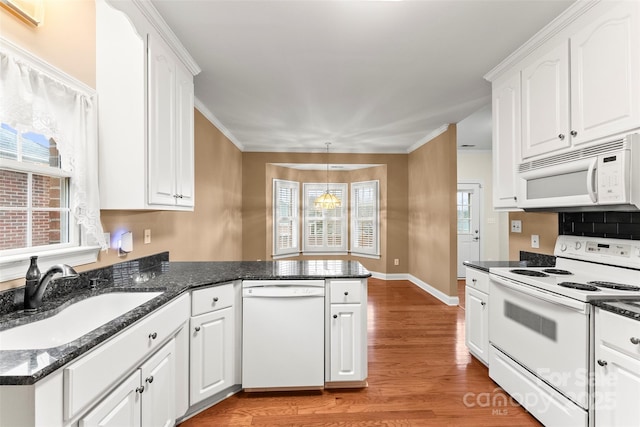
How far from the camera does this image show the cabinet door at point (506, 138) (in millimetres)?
2451

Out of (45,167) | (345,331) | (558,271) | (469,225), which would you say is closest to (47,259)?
(45,167)

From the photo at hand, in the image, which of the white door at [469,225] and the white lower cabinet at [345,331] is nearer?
the white lower cabinet at [345,331]

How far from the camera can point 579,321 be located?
62.1 inches

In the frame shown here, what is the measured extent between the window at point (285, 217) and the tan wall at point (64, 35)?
4403mm

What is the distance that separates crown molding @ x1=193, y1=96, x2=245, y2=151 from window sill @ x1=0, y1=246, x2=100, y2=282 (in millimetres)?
2167

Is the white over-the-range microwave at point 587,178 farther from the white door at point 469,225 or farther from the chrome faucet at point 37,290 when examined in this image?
the white door at point 469,225

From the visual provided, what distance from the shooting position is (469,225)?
615 centimetres

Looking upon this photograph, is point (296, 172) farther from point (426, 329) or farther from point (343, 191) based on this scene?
point (426, 329)

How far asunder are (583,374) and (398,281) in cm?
437

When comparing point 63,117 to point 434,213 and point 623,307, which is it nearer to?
point 623,307

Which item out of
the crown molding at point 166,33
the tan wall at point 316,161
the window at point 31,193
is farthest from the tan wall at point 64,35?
the tan wall at point 316,161

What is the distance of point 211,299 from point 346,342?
101cm

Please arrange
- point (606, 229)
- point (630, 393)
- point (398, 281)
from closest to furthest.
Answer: point (630, 393) < point (606, 229) < point (398, 281)

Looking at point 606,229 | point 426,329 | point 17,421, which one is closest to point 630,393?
point 606,229
